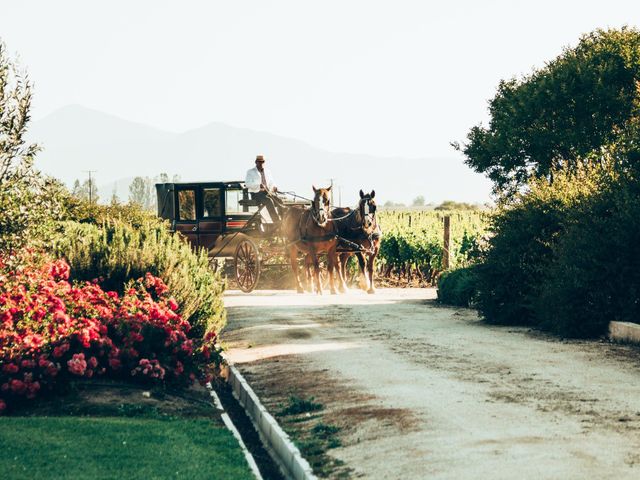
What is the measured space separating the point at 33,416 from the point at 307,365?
13.6 ft

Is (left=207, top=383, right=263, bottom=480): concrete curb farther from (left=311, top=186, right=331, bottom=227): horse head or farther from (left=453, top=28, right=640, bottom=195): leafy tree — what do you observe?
(left=453, top=28, right=640, bottom=195): leafy tree

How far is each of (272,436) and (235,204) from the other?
18180 millimetres

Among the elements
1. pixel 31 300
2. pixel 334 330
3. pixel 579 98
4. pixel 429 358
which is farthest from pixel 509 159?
pixel 31 300

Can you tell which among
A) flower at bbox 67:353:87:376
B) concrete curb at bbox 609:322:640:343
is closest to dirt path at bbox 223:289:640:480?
concrete curb at bbox 609:322:640:343

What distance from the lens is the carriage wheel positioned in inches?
1088

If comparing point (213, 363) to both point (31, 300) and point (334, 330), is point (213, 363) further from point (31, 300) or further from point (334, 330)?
point (334, 330)

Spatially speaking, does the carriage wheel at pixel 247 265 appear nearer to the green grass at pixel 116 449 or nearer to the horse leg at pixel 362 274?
the horse leg at pixel 362 274

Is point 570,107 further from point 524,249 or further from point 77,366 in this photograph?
point 77,366

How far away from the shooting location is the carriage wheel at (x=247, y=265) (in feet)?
90.7

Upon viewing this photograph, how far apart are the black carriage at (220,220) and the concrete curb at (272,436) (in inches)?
547

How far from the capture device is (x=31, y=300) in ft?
42.7

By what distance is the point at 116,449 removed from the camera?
9.66 meters

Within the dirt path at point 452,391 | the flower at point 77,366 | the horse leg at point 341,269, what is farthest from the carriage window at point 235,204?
the flower at point 77,366

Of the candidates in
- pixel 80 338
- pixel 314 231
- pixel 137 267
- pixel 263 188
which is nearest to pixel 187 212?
pixel 263 188
